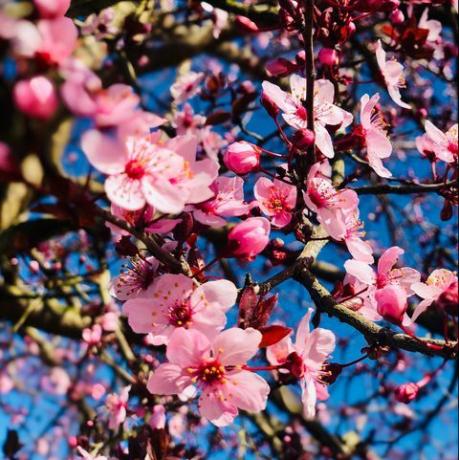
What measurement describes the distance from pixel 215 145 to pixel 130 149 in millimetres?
1467

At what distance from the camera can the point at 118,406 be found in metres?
1.77

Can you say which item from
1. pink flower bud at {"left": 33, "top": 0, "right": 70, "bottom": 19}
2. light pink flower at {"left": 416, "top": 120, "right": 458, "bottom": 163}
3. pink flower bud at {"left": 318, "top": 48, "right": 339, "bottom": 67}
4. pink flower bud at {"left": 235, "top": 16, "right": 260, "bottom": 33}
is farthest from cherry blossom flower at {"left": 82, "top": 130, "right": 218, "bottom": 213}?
pink flower bud at {"left": 235, "top": 16, "right": 260, "bottom": 33}

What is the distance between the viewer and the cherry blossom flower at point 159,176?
2.87ft

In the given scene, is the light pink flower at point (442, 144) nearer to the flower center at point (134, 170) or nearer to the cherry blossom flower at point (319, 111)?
the cherry blossom flower at point (319, 111)

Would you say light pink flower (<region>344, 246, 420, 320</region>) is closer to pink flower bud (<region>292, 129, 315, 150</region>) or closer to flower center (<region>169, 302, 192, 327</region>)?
pink flower bud (<region>292, 129, 315, 150</region>)

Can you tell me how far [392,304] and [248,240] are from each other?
311 mm

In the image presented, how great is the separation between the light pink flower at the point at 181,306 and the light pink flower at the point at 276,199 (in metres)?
0.30

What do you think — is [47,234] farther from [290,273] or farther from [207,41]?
[207,41]

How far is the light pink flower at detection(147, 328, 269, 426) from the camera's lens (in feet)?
3.18

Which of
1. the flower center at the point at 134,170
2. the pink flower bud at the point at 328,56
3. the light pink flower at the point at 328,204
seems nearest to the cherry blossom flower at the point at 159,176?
the flower center at the point at 134,170

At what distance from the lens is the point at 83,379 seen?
5.36m

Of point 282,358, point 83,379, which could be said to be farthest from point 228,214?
point 83,379

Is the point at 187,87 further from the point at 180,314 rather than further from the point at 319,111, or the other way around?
the point at 180,314

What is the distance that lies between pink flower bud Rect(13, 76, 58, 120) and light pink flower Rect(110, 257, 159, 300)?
495 mm
